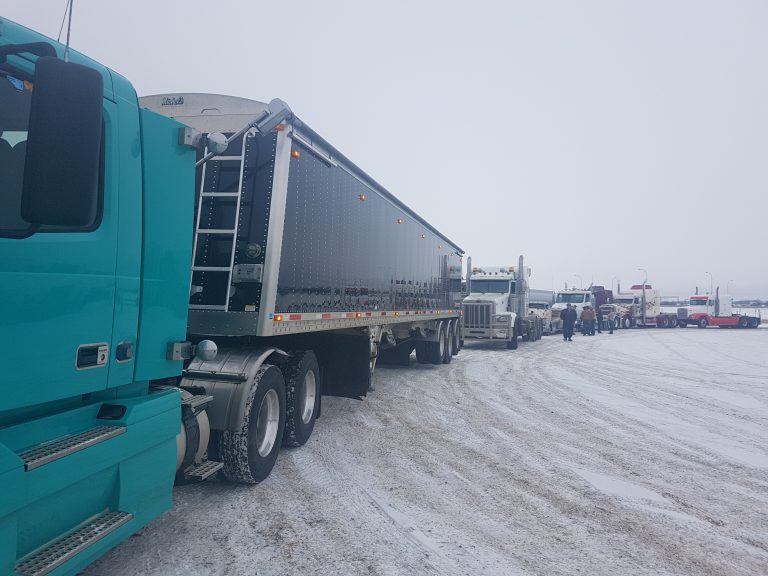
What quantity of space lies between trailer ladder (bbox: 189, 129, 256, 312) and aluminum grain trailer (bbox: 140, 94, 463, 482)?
10 mm

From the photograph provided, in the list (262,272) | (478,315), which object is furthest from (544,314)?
(262,272)

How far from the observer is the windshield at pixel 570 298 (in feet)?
115

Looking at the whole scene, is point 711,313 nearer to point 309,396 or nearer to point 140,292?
point 309,396

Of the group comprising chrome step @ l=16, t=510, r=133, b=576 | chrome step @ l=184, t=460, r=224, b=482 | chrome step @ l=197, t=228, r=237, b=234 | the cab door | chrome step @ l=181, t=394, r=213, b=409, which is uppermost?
chrome step @ l=197, t=228, r=237, b=234

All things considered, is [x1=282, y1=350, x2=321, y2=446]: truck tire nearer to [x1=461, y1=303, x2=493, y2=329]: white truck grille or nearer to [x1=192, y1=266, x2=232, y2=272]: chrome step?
[x1=192, y1=266, x2=232, y2=272]: chrome step

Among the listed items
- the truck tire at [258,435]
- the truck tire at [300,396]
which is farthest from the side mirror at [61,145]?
the truck tire at [300,396]

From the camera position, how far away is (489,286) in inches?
907

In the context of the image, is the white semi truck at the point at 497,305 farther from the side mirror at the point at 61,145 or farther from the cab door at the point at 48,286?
the side mirror at the point at 61,145

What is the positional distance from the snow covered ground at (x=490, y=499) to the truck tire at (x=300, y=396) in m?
0.24

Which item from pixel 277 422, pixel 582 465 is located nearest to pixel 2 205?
pixel 277 422

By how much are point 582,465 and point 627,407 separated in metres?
4.03

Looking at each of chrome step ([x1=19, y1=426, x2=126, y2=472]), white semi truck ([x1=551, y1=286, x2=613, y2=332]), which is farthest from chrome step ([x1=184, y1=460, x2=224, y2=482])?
white semi truck ([x1=551, y1=286, x2=613, y2=332])

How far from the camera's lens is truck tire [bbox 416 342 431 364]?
14.8 meters

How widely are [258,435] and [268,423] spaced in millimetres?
227
